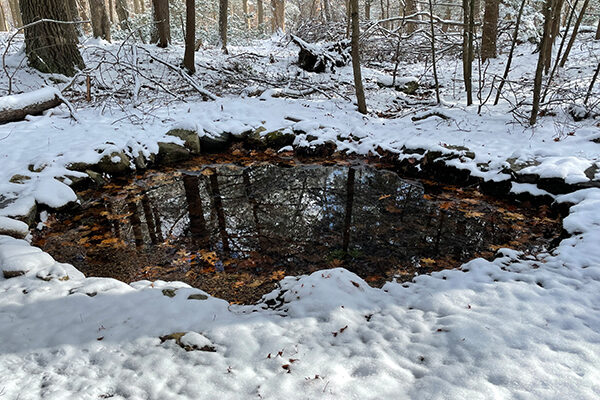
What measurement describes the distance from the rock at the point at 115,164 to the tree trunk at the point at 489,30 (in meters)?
13.2

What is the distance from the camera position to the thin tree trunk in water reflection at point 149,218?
5742 mm

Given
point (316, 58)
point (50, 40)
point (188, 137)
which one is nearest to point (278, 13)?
point (316, 58)

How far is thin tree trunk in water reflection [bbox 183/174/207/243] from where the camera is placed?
5891 mm

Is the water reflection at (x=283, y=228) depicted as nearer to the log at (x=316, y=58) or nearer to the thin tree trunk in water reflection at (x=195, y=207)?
the thin tree trunk in water reflection at (x=195, y=207)

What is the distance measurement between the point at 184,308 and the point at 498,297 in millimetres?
3281

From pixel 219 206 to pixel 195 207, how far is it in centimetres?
47

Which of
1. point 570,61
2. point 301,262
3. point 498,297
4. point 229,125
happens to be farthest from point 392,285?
point 570,61

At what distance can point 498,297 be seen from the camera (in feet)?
11.7

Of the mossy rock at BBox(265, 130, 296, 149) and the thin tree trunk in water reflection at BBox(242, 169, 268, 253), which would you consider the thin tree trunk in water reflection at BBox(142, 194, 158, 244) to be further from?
the mossy rock at BBox(265, 130, 296, 149)

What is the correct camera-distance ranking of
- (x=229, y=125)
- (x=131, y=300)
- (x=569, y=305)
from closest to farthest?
(x=569, y=305) < (x=131, y=300) < (x=229, y=125)

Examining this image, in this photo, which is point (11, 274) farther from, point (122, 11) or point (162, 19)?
point (122, 11)

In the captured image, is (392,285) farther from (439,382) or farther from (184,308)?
(184,308)

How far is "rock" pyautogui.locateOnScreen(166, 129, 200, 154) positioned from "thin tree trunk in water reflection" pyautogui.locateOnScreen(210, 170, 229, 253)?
4.25ft

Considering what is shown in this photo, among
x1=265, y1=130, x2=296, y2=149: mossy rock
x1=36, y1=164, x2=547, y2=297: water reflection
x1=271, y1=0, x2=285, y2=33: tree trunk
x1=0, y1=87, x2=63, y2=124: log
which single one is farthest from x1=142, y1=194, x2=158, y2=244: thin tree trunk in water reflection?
x1=271, y1=0, x2=285, y2=33: tree trunk
